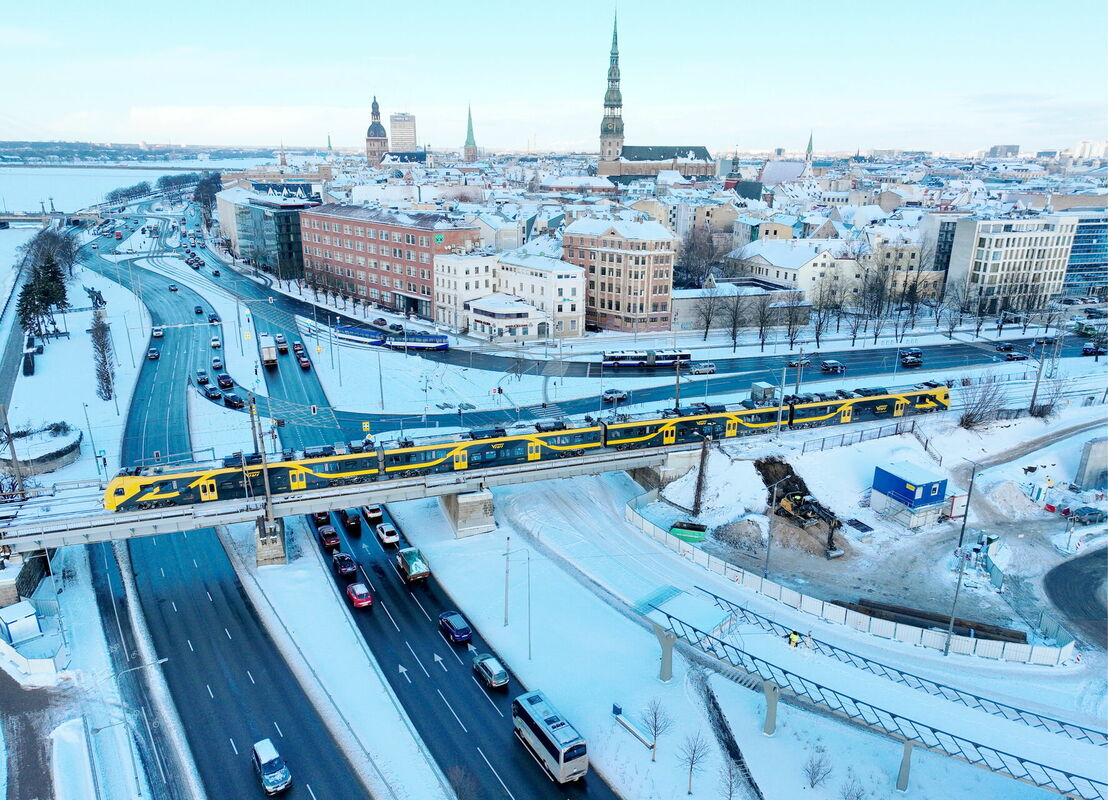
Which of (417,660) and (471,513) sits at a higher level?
(471,513)

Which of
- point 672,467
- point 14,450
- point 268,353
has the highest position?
point 14,450

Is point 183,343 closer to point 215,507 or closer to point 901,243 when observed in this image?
point 215,507

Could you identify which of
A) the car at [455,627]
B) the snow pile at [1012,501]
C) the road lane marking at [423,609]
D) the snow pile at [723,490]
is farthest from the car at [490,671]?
the snow pile at [1012,501]

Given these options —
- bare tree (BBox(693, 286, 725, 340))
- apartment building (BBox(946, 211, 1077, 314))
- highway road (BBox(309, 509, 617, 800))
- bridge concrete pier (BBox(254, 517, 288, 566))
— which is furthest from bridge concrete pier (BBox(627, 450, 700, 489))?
apartment building (BBox(946, 211, 1077, 314))

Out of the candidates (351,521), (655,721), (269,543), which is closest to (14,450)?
(269,543)

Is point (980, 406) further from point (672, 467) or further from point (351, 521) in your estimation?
point (351, 521)

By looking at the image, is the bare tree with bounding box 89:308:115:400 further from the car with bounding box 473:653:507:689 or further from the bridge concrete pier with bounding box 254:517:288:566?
the car with bounding box 473:653:507:689
